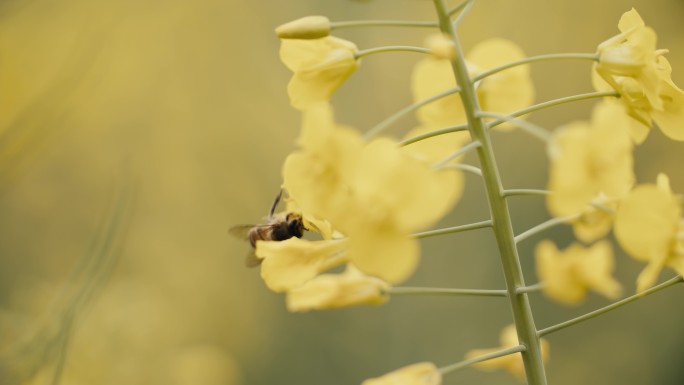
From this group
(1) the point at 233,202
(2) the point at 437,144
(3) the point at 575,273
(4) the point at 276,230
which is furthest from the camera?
(1) the point at 233,202

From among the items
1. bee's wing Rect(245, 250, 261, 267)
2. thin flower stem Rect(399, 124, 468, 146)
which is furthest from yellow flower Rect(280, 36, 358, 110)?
bee's wing Rect(245, 250, 261, 267)

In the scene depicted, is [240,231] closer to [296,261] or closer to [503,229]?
[296,261]

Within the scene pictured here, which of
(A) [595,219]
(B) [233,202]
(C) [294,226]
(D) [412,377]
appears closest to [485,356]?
(D) [412,377]

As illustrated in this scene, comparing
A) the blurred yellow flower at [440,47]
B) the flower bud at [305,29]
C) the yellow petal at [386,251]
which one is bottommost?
the yellow petal at [386,251]

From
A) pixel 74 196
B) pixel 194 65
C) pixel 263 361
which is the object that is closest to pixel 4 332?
pixel 263 361

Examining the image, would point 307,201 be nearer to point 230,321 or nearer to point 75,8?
point 230,321

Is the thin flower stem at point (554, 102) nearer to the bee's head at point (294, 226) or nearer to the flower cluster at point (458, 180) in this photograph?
the flower cluster at point (458, 180)

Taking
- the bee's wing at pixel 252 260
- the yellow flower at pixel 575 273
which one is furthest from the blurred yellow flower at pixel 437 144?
the bee's wing at pixel 252 260
